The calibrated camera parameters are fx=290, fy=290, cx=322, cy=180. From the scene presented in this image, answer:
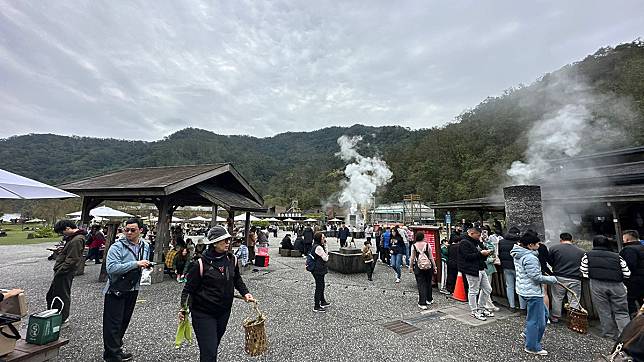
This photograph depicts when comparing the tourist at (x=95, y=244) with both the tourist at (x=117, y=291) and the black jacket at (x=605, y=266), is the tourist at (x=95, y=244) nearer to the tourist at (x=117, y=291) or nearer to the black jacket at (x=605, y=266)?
the tourist at (x=117, y=291)

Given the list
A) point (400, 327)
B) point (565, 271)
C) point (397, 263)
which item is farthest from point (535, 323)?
point (397, 263)

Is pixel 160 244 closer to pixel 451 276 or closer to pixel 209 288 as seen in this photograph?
pixel 209 288

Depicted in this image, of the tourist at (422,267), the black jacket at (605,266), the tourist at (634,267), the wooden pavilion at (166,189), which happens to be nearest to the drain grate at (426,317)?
the tourist at (422,267)

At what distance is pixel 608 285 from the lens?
14.6 ft

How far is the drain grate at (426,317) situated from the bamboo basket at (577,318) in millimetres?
1992

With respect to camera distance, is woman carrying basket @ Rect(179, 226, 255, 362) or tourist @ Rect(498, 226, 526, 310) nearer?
woman carrying basket @ Rect(179, 226, 255, 362)

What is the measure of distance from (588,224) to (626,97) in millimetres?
21881

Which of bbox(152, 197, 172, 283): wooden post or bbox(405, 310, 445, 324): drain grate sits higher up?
bbox(152, 197, 172, 283): wooden post

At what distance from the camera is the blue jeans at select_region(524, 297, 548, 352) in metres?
4.00

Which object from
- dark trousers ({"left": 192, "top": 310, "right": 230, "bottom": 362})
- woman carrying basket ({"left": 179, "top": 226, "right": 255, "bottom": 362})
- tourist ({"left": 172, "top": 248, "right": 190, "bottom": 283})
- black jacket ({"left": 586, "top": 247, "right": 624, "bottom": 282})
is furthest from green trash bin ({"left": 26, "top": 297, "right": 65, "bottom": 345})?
black jacket ({"left": 586, "top": 247, "right": 624, "bottom": 282})

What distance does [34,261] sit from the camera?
11430 mm

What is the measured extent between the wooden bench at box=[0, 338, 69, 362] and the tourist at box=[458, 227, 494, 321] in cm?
583

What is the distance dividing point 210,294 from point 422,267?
4.44 meters

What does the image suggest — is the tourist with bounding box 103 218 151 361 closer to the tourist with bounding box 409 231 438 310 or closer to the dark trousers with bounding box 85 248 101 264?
the tourist with bounding box 409 231 438 310
